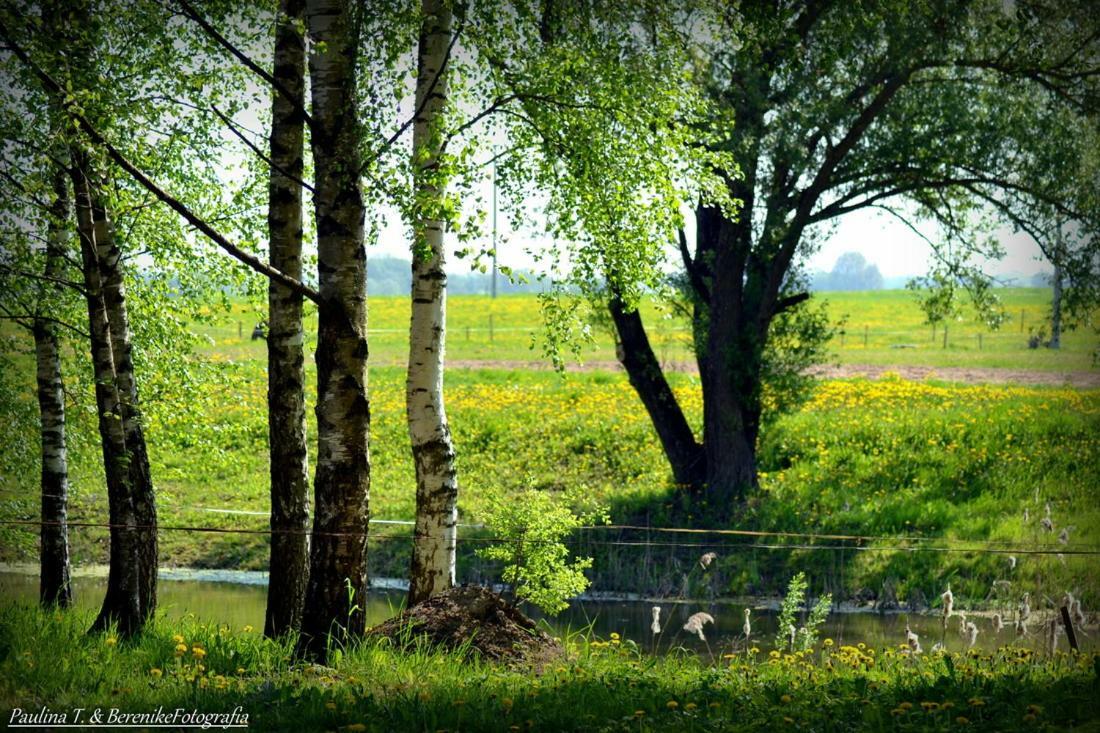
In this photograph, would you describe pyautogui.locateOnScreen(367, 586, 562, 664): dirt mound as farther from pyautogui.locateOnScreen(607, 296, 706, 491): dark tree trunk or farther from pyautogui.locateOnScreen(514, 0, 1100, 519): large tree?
pyautogui.locateOnScreen(607, 296, 706, 491): dark tree trunk

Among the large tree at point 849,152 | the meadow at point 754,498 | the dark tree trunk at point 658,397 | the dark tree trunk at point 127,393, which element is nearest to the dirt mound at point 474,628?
the dark tree trunk at point 127,393

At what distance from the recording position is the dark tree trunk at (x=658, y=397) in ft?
70.0

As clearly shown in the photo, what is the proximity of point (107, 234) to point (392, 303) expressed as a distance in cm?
7467

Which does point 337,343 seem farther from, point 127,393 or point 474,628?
point 127,393

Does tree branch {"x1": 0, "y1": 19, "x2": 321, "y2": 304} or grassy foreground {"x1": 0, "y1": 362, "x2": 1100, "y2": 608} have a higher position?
tree branch {"x1": 0, "y1": 19, "x2": 321, "y2": 304}

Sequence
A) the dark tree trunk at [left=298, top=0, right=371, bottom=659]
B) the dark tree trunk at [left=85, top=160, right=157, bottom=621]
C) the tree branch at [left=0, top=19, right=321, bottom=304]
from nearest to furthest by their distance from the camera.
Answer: the tree branch at [left=0, top=19, right=321, bottom=304]
the dark tree trunk at [left=298, top=0, right=371, bottom=659]
the dark tree trunk at [left=85, top=160, right=157, bottom=621]

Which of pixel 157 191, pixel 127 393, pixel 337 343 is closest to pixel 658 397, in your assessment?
pixel 127 393

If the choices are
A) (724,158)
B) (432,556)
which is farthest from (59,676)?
(724,158)

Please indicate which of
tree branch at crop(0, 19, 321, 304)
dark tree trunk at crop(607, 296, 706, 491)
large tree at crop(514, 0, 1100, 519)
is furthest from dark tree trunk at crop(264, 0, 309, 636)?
dark tree trunk at crop(607, 296, 706, 491)

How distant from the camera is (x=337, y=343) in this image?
29.0 feet

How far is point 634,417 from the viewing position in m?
28.7

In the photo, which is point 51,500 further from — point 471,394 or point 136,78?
point 471,394

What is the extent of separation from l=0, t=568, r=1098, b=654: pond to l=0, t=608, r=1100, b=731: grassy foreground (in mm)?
5658

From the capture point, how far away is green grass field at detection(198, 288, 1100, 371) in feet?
135
